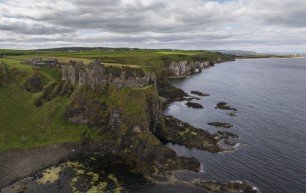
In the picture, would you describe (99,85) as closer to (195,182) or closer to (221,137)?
(221,137)

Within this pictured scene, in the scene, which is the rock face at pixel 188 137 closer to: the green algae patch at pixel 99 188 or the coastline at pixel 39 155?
the coastline at pixel 39 155

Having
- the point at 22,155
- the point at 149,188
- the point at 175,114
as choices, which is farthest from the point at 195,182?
the point at 175,114

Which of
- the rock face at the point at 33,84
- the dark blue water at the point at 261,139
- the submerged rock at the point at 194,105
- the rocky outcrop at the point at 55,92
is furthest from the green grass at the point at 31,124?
the submerged rock at the point at 194,105

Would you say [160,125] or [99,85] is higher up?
[99,85]

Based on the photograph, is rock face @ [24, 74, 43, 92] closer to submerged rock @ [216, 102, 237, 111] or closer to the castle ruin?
the castle ruin

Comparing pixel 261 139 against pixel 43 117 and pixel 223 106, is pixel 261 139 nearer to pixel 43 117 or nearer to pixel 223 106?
pixel 223 106

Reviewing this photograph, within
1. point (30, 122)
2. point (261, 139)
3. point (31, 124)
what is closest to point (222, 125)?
point (261, 139)
